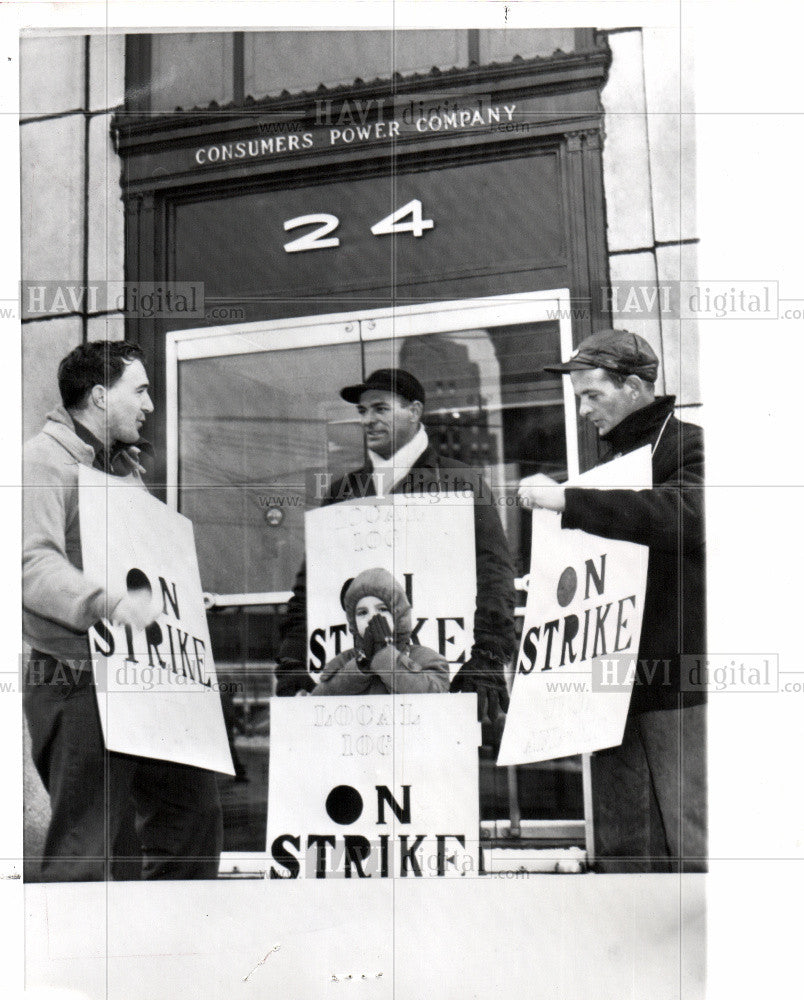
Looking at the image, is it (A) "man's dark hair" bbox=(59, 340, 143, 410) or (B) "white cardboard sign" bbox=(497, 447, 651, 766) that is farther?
(A) "man's dark hair" bbox=(59, 340, 143, 410)

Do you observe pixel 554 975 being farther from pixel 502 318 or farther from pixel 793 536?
pixel 502 318

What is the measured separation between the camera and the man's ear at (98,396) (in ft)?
12.3

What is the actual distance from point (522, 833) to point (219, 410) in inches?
75.5

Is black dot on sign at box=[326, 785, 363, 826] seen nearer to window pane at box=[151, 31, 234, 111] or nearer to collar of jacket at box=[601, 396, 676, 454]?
A: collar of jacket at box=[601, 396, 676, 454]

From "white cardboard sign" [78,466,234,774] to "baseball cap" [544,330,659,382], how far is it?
5.21 feet

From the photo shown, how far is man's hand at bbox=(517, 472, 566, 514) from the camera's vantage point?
12.0ft

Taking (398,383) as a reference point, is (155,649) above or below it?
below

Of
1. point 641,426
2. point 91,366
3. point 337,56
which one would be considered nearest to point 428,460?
point 641,426

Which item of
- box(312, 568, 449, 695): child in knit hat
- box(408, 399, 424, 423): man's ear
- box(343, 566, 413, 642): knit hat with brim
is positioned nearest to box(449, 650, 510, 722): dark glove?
box(312, 568, 449, 695): child in knit hat

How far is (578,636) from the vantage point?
3.67 meters

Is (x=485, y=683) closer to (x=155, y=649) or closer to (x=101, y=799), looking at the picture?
(x=155, y=649)

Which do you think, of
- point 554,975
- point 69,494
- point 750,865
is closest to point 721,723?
point 750,865

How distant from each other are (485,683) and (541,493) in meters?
0.72

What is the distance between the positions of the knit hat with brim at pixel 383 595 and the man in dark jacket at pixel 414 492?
17 cm
